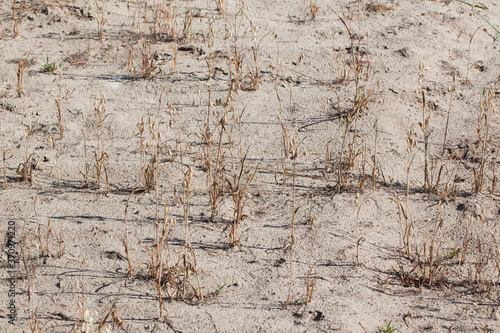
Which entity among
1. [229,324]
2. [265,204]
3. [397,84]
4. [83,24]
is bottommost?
[229,324]

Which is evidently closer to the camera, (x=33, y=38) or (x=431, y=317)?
(x=431, y=317)

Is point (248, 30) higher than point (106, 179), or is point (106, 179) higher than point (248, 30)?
point (248, 30)

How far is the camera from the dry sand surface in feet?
8.51

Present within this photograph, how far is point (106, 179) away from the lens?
3.20 metres

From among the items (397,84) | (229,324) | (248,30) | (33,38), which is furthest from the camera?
(248,30)

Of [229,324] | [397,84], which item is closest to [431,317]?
[229,324]

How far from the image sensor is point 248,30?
510cm

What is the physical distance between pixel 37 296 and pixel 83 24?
3119 mm

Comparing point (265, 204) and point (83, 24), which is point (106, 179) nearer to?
point (265, 204)

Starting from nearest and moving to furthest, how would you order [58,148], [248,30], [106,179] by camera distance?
1. [106,179]
2. [58,148]
3. [248,30]

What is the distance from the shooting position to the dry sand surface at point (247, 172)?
8.51 ft

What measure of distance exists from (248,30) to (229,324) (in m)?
3.28

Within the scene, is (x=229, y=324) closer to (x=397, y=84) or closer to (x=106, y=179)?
(x=106, y=179)

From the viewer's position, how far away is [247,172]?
11.0 ft
